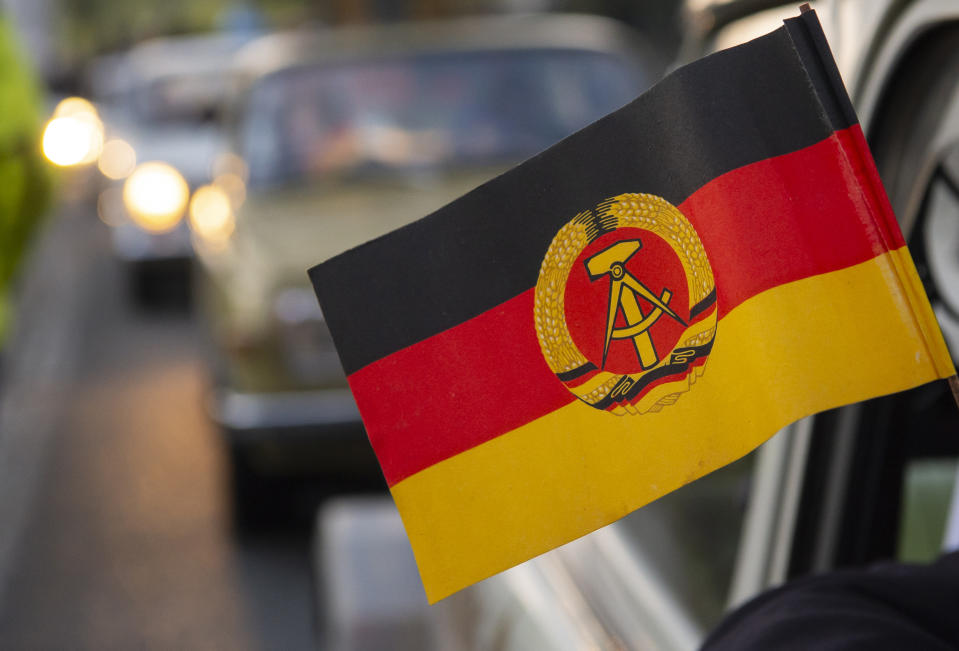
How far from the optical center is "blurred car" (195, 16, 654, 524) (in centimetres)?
512

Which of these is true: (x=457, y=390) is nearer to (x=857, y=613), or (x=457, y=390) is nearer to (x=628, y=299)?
(x=628, y=299)

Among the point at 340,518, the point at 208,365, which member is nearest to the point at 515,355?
the point at 340,518

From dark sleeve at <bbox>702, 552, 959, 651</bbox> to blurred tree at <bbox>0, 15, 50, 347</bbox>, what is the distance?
4.67 metres

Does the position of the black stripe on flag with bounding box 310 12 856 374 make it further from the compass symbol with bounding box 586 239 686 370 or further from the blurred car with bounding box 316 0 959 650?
the blurred car with bounding box 316 0 959 650

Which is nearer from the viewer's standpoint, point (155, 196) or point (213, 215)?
point (213, 215)

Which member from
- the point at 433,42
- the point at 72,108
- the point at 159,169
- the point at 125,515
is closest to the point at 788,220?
the point at 125,515

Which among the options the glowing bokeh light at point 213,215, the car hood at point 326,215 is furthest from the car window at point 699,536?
the glowing bokeh light at point 213,215

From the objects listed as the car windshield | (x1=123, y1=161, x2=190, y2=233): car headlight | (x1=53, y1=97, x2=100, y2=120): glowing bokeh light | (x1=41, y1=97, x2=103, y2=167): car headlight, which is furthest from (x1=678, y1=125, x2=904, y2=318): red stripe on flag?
(x1=53, y1=97, x2=100, y2=120): glowing bokeh light

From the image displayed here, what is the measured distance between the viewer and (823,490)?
5.50ft

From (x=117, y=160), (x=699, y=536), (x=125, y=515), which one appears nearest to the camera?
(x=699, y=536)

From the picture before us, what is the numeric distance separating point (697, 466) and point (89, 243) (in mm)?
13799

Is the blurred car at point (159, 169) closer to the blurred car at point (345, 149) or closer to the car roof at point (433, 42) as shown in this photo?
the car roof at point (433, 42)

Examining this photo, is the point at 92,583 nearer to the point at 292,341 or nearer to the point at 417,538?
the point at 292,341

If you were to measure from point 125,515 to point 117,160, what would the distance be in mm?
5326
